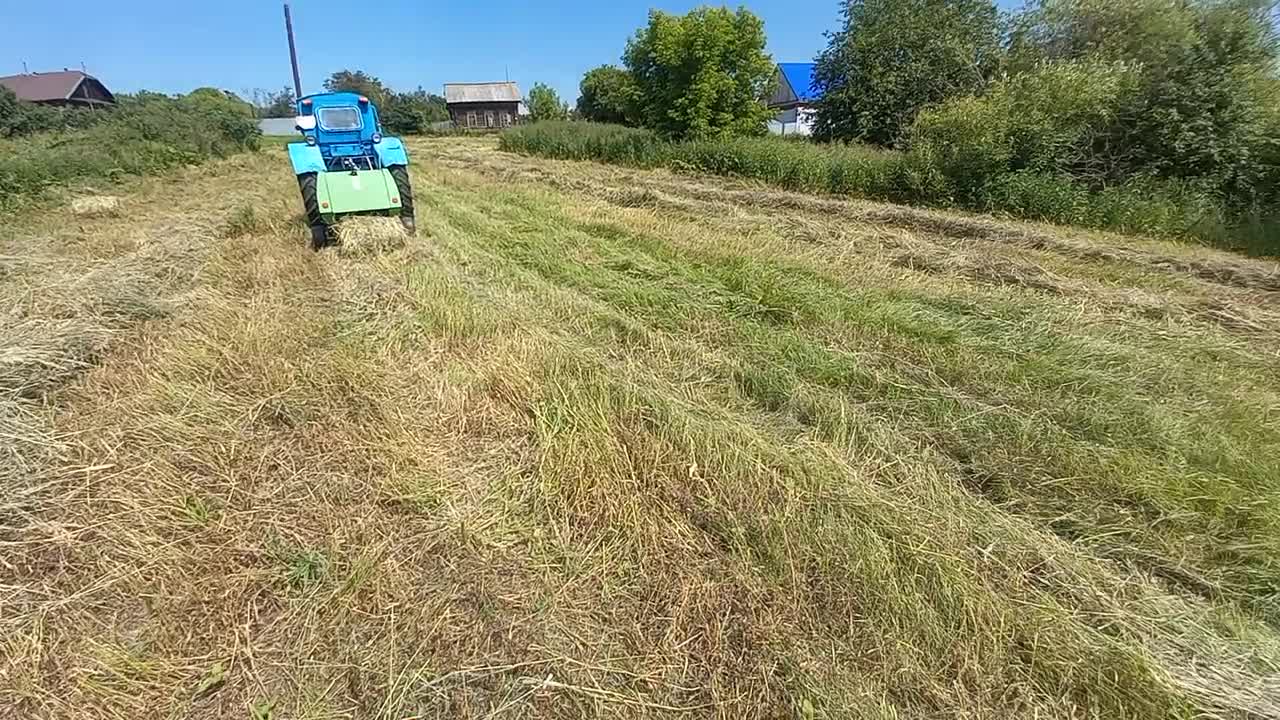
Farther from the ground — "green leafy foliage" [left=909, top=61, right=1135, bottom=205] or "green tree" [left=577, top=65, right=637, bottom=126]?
"green tree" [left=577, top=65, right=637, bottom=126]

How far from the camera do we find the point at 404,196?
6984mm

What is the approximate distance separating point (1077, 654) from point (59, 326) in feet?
19.7

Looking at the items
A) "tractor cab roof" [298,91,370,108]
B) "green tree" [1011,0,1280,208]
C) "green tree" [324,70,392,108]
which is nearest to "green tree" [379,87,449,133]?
"green tree" [324,70,392,108]

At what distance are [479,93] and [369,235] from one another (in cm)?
6028

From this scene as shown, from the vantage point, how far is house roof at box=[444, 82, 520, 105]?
188ft

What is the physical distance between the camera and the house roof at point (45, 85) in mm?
39719

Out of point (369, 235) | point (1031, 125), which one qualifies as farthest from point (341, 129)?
point (1031, 125)

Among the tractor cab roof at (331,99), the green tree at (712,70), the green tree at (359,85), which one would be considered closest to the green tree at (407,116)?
the green tree at (359,85)

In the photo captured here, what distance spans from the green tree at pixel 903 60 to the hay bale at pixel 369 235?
13.6 meters

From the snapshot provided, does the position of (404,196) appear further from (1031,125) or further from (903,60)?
(903,60)

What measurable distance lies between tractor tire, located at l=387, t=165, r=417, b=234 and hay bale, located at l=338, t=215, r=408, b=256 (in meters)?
0.53

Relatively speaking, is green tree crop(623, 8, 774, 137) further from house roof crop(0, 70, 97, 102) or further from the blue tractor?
house roof crop(0, 70, 97, 102)

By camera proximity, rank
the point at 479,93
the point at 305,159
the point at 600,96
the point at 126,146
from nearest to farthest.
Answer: the point at 305,159
the point at 126,146
the point at 600,96
the point at 479,93

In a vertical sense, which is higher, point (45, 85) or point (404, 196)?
point (45, 85)
